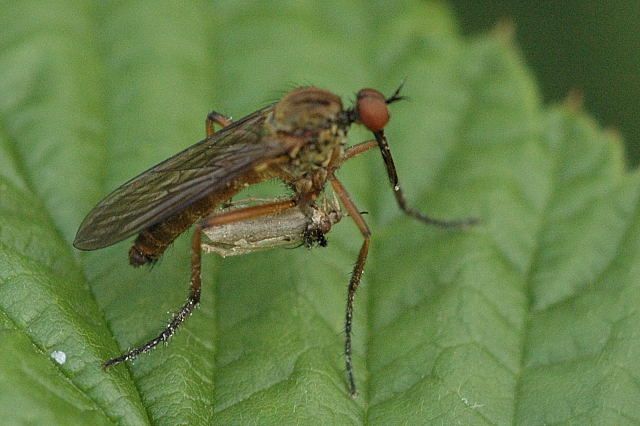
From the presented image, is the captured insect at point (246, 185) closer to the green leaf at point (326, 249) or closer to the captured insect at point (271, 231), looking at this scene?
the captured insect at point (271, 231)

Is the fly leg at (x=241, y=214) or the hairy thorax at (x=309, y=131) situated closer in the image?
the fly leg at (x=241, y=214)

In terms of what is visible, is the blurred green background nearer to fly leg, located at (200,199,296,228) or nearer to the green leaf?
the green leaf

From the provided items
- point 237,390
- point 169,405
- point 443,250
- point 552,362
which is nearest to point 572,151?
point 443,250

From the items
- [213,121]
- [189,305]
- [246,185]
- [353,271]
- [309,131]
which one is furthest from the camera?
[213,121]

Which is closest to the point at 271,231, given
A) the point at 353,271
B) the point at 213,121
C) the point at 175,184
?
the point at 353,271

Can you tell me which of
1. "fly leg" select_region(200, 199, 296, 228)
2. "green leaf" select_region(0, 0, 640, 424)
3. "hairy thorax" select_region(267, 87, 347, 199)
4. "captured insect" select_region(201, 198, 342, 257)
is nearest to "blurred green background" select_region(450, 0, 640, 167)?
"green leaf" select_region(0, 0, 640, 424)

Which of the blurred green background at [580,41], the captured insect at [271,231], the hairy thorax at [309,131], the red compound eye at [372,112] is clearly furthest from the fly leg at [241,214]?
the blurred green background at [580,41]

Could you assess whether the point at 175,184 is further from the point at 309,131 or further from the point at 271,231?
the point at 309,131

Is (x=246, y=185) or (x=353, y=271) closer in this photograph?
(x=353, y=271)
